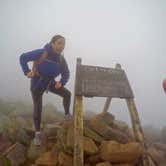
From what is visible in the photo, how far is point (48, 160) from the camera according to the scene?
2570 mm

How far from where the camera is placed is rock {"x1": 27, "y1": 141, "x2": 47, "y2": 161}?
273 cm

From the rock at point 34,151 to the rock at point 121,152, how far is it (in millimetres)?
768

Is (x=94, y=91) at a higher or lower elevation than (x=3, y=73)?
higher

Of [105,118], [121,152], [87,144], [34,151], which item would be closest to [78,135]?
[87,144]

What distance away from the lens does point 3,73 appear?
7.15 metres

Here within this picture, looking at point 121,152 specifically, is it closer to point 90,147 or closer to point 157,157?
point 90,147

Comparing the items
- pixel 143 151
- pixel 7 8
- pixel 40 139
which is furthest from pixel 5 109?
pixel 7 8

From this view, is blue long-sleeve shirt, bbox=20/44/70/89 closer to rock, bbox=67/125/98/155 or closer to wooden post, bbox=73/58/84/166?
wooden post, bbox=73/58/84/166

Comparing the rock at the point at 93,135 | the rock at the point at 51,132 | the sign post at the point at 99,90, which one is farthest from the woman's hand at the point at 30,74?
the rock at the point at 93,135

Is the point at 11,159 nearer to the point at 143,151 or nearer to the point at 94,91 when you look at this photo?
the point at 94,91

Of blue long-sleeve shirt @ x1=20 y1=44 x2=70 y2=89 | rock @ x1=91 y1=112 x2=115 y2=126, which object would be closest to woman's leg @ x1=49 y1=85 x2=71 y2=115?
blue long-sleeve shirt @ x1=20 y1=44 x2=70 y2=89

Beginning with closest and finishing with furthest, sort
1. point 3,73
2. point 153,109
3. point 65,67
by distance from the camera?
point 65,67 < point 3,73 < point 153,109

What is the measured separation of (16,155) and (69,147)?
0.66 meters

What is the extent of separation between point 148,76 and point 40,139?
6.66m
